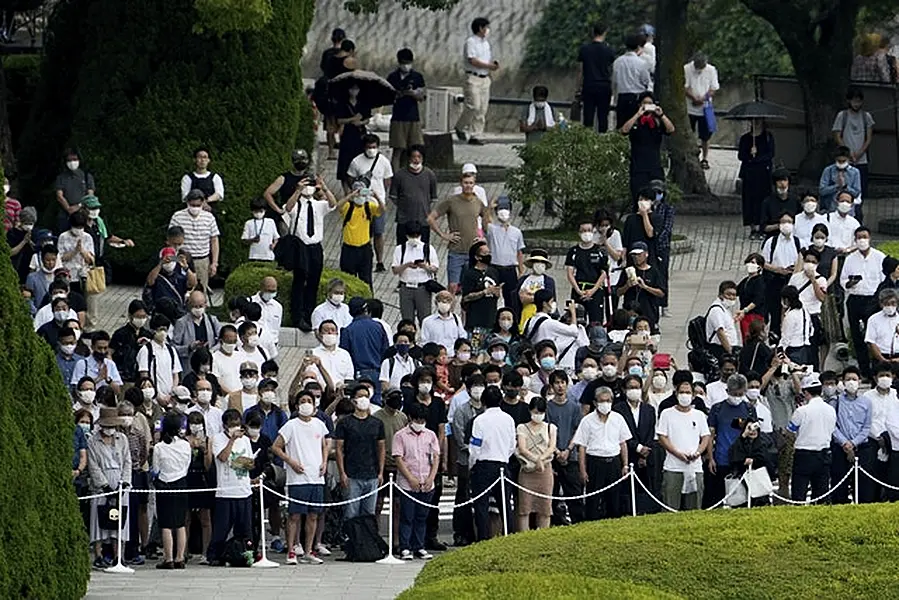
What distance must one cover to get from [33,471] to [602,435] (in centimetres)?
593

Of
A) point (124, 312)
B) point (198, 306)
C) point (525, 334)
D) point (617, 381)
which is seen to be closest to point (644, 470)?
point (617, 381)

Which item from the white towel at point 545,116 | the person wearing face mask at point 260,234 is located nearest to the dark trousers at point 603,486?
the person wearing face mask at point 260,234

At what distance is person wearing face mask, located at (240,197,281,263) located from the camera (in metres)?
29.0

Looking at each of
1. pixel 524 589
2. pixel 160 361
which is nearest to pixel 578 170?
pixel 160 361

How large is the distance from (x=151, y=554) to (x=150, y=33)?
941 centimetres

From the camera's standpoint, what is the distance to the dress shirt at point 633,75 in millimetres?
34312

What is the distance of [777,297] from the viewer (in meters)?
28.2

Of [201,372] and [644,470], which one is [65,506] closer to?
[201,372]

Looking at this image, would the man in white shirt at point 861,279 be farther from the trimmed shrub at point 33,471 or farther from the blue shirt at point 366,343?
the trimmed shrub at point 33,471

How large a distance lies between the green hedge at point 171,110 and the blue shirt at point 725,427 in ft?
27.6

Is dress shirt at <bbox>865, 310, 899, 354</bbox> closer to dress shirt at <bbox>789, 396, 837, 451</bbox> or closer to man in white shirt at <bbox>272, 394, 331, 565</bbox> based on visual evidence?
dress shirt at <bbox>789, 396, 837, 451</bbox>

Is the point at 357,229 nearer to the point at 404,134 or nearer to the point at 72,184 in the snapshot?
the point at 72,184

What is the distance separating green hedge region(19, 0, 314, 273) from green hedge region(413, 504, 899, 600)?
525 inches

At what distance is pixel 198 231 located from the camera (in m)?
28.8
